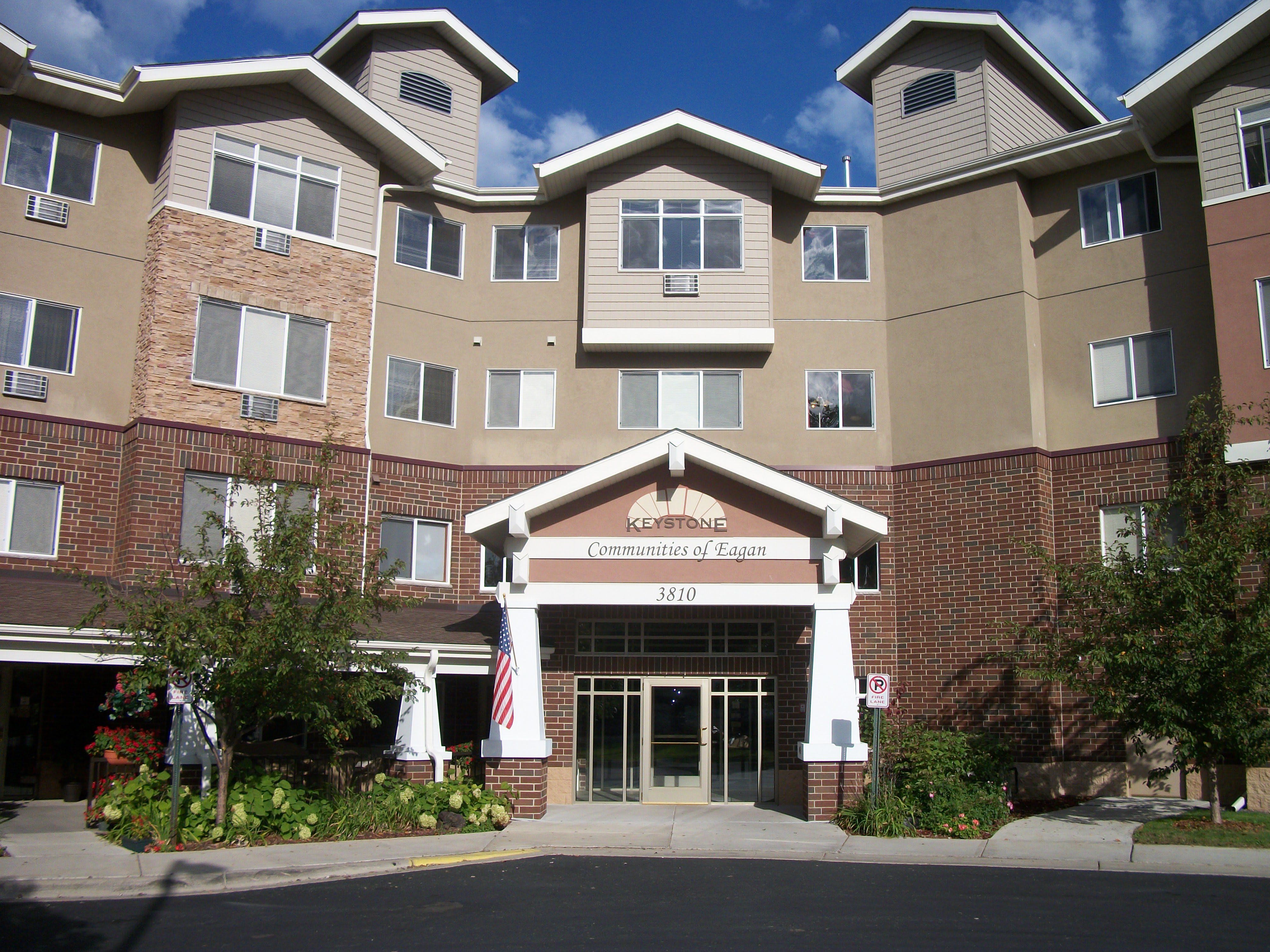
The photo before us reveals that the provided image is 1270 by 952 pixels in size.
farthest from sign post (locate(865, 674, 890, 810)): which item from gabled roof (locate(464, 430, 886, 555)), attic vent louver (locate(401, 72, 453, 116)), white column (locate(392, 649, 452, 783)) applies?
attic vent louver (locate(401, 72, 453, 116))

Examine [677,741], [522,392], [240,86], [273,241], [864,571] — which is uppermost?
[240,86]

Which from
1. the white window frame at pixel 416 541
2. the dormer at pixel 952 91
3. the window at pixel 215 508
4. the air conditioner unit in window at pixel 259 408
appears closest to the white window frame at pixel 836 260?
the dormer at pixel 952 91

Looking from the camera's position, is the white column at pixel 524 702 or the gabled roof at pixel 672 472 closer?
the white column at pixel 524 702

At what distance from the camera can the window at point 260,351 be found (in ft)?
65.0

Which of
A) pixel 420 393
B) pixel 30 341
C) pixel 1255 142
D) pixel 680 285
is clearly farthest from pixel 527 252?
pixel 1255 142

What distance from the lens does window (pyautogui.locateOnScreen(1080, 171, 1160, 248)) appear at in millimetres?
20047

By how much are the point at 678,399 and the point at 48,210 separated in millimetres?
11777

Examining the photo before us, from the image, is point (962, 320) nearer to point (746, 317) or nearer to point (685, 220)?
point (746, 317)

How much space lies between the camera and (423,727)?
58.6 ft

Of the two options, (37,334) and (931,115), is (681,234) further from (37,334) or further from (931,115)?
(37,334)

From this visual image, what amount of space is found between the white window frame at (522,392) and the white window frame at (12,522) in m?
7.78

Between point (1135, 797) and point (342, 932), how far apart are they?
13.4m

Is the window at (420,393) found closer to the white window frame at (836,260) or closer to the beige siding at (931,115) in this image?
the white window frame at (836,260)

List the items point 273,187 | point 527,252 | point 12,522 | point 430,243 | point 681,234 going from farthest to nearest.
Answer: point 527,252
point 430,243
point 681,234
point 273,187
point 12,522
